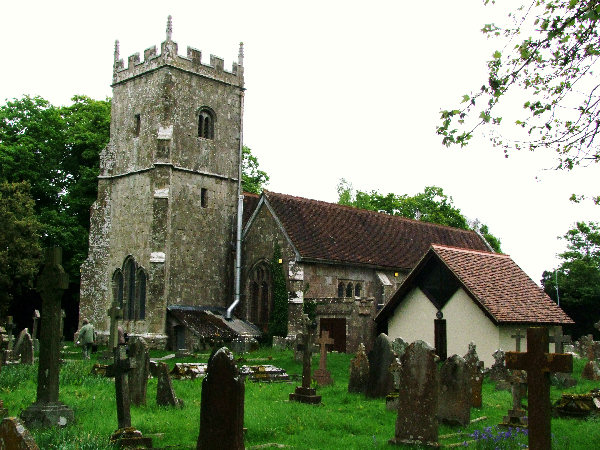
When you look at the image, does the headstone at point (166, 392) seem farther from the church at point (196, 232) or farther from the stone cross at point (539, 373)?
the church at point (196, 232)

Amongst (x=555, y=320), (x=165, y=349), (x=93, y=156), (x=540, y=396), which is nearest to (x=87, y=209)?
(x=93, y=156)

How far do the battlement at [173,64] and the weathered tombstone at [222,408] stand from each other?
27768mm

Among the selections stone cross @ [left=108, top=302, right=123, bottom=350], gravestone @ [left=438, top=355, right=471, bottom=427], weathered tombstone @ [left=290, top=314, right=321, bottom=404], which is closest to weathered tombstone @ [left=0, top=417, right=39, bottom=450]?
gravestone @ [left=438, top=355, right=471, bottom=427]

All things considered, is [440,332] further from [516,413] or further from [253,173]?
[253,173]

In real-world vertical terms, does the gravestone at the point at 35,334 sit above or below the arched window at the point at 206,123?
below

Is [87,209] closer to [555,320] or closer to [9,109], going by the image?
[9,109]

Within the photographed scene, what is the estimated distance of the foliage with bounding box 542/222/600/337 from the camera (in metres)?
45.5

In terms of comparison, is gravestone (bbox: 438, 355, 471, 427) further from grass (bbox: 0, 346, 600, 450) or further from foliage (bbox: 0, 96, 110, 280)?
foliage (bbox: 0, 96, 110, 280)

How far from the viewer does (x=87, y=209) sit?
132ft

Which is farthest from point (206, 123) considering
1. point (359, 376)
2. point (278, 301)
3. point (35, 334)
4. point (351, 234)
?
point (359, 376)

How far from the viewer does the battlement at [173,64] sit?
32.9 meters

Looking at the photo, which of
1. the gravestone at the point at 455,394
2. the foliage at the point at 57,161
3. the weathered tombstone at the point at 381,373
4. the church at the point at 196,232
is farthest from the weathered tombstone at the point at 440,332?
the foliage at the point at 57,161

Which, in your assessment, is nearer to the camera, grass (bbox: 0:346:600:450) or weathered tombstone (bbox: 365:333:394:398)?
grass (bbox: 0:346:600:450)

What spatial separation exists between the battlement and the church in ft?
0.19
